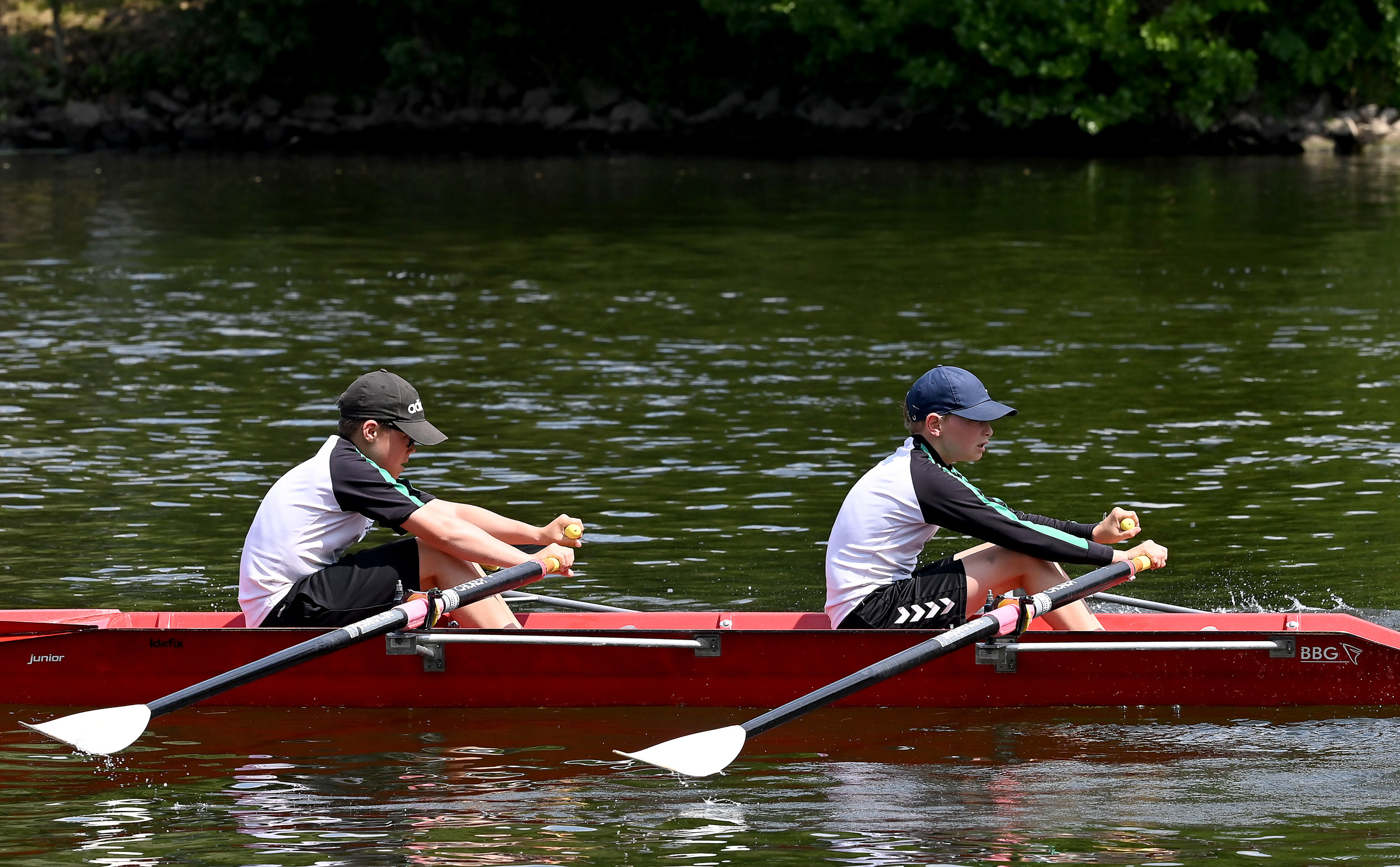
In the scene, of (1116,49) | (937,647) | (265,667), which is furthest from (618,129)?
(937,647)

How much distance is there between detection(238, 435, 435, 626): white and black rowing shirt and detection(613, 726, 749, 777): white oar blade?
159 cm

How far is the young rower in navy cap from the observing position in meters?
8.66

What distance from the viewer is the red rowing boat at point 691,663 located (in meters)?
9.15

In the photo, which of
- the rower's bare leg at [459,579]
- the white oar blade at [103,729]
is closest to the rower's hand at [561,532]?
the rower's bare leg at [459,579]

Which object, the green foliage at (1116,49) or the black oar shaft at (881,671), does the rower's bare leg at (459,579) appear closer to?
the black oar shaft at (881,671)

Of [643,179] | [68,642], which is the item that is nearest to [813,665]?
[68,642]

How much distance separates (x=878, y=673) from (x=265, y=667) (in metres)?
2.74

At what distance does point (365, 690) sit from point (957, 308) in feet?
46.9

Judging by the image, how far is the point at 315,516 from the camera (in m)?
8.97

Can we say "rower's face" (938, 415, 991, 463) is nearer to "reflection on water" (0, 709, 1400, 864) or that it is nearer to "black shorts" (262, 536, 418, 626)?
"reflection on water" (0, 709, 1400, 864)

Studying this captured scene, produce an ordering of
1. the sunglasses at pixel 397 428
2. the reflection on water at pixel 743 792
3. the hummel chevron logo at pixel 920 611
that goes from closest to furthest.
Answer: the reflection on water at pixel 743 792 → the sunglasses at pixel 397 428 → the hummel chevron logo at pixel 920 611

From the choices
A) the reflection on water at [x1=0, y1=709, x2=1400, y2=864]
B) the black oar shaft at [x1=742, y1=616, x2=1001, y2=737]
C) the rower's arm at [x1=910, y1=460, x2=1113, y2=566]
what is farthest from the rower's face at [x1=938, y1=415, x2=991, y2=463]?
the reflection on water at [x1=0, y1=709, x2=1400, y2=864]

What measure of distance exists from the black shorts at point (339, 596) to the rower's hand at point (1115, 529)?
10.9 feet

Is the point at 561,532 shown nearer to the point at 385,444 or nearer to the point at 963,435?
the point at 385,444
